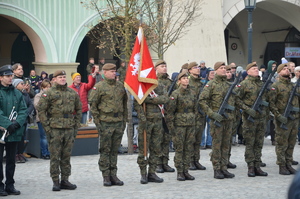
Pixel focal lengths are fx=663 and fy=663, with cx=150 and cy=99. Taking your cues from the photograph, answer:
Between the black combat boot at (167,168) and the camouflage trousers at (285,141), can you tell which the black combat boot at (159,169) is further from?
the camouflage trousers at (285,141)

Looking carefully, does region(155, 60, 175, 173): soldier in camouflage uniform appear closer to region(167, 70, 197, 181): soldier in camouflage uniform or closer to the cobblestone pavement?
the cobblestone pavement

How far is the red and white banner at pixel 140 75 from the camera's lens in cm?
1048

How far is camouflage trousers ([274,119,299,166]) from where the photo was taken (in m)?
11.3

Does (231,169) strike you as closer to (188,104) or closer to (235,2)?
(188,104)

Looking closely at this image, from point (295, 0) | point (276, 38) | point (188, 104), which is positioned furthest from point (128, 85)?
point (276, 38)

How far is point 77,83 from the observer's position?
14945mm

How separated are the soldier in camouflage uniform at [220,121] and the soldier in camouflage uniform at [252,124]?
1.12 feet

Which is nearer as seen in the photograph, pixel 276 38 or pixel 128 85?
pixel 128 85

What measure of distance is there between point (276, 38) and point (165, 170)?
2185 centimetres

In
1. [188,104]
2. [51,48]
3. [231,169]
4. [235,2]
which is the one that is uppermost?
[235,2]

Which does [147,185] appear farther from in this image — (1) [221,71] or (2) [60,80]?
(1) [221,71]

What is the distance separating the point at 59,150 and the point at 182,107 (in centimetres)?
221

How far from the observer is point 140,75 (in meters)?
10.7

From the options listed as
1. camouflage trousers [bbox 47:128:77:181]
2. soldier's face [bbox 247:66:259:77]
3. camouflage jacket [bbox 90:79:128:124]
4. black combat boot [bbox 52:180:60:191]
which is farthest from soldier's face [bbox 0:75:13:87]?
soldier's face [bbox 247:66:259:77]
